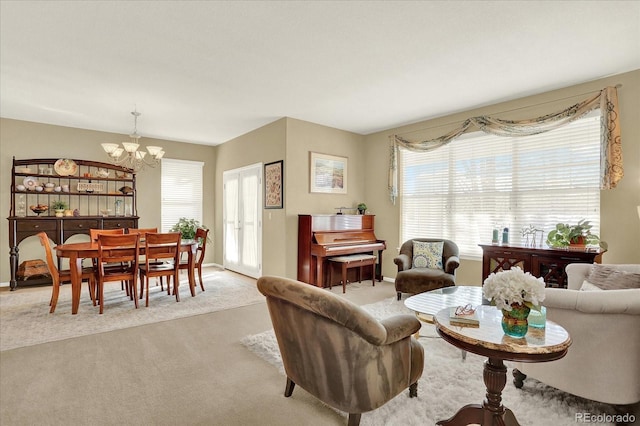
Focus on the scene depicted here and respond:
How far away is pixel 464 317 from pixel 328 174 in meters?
4.09

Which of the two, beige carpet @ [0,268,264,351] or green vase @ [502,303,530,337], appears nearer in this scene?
green vase @ [502,303,530,337]

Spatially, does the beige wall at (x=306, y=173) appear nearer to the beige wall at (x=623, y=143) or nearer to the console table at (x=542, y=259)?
the beige wall at (x=623, y=143)

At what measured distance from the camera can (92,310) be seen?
13.0ft

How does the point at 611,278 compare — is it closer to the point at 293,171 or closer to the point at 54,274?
the point at 293,171

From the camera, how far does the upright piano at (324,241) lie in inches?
195

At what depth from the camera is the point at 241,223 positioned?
644 centimetres

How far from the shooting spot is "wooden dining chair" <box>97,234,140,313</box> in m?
3.80

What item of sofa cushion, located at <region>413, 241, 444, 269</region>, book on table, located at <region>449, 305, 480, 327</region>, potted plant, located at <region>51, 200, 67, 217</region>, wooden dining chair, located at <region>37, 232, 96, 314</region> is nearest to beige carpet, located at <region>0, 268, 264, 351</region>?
wooden dining chair, located at <region>37, 232, 96, 314</region>

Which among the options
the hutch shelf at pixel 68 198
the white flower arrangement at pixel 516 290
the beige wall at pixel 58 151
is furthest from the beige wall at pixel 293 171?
the white flower arrangement at pixel 516 290

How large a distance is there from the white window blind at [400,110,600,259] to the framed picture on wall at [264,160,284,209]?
6.77ft

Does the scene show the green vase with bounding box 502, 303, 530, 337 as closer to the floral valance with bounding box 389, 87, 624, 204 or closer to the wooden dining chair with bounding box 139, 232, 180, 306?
the floral valance with bounding box 389, 87, 624, 204

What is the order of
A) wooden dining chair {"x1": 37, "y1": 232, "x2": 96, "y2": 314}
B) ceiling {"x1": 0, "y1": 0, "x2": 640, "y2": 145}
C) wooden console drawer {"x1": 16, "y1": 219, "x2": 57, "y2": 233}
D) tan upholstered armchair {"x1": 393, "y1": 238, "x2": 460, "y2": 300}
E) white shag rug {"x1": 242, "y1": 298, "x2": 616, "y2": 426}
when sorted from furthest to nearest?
wooden console drawer {"x1": 16, "y1": 219, "x2": 57, "y2": 233} → tan upholstered armchair {"x1": 393, "y1": 238, "x2": 460, "y2": 300} → wooden dining chair {"x1": 37, "y1": 232, "x2": 96, "y2": 314} → ceiling {"x1": 0, "y1": 0, "x2": 640, "y2": 145} → white shag rug {"x1": 242, "y1": 298, "x2": 616, "y2": 426}

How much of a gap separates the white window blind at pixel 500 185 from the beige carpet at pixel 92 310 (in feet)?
9.88

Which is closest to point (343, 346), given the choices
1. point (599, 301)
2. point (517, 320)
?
point (517, 320)
